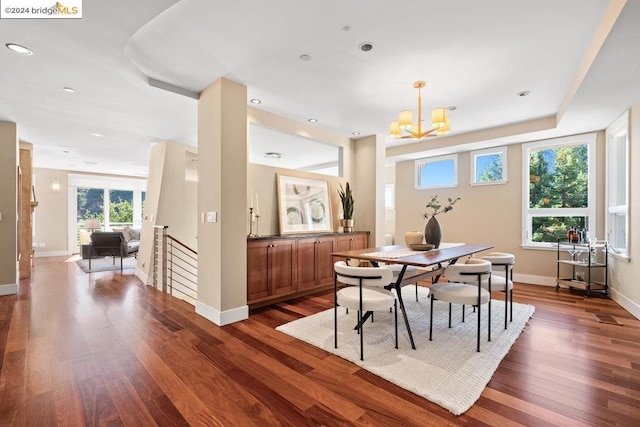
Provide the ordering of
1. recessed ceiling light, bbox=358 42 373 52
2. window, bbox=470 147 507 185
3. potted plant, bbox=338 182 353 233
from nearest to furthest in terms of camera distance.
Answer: recessed ceiling light, bbox=358 42 373 52
potted plant, bbox=338 182 353 233
window, bbox=470 147 507 185

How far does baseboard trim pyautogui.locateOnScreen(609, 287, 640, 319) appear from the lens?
3452 mm

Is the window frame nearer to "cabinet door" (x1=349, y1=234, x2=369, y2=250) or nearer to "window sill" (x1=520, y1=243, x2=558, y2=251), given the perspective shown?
"window sill" (x1=520, y1=243, x2=558, y2=251)

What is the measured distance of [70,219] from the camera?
9.01 m

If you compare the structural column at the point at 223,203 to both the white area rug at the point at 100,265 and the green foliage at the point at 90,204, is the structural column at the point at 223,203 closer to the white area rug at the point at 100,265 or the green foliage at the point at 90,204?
the white area rug at the point at 100,265

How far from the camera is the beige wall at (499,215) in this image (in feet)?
16.6

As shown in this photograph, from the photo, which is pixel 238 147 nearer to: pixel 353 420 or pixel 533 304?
pixel 353 420

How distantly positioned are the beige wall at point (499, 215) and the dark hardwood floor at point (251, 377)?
164 centimetres

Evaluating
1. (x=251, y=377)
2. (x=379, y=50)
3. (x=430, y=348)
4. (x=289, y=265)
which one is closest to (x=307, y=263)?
(x=289, y=265)

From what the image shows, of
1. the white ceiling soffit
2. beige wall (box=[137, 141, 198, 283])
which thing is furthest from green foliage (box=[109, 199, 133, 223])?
the white ceiling soffit

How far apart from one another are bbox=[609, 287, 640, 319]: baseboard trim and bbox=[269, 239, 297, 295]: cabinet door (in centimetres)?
413

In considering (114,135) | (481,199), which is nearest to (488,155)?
(481,199)

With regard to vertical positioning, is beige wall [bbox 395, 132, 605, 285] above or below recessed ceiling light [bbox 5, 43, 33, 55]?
below

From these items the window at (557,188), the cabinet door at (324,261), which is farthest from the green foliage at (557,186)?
the cabinet door at (324,261)

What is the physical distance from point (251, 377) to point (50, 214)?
9861mm
